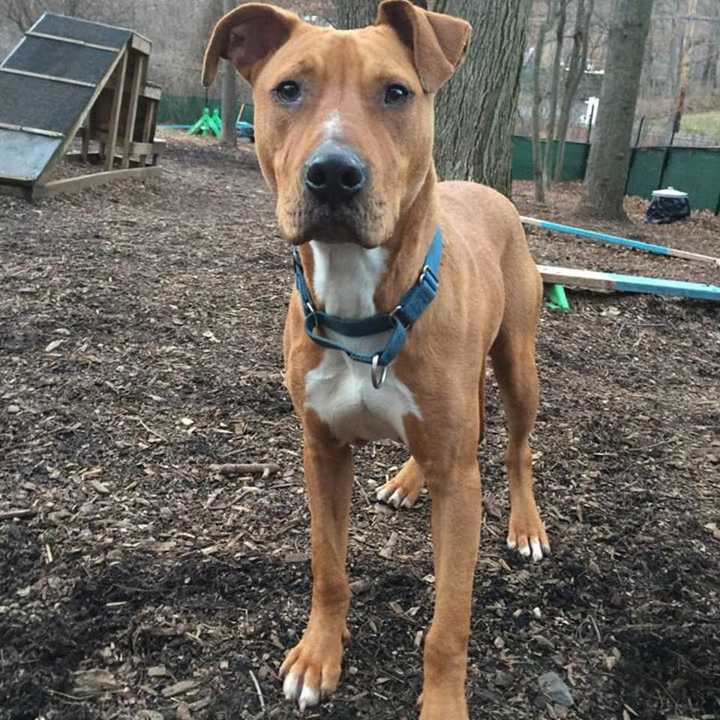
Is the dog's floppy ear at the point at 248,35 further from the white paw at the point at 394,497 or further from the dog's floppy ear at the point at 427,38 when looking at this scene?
the white paw at the point at 394,497

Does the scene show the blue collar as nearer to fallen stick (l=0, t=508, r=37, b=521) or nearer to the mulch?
the mulch

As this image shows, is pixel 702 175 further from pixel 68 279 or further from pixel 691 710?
pixel 691 710

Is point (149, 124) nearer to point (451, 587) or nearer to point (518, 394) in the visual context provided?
point (518, 394)

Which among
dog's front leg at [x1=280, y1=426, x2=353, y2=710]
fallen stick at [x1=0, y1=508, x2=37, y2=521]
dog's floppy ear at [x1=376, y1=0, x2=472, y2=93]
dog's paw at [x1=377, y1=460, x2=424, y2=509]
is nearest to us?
dog's floppy ear at [x1=376, y1=0, x2=472, y2=93]

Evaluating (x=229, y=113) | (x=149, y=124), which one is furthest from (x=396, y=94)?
(x=229, y=113)

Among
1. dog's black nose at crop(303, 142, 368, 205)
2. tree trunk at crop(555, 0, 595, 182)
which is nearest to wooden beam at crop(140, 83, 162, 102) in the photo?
tree trunk at crop(555, 0, 595, 182)

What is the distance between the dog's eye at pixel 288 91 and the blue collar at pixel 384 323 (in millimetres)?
572

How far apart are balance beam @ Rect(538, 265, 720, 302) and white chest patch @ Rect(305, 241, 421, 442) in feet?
13.9

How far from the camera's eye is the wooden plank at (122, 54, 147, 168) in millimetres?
11078

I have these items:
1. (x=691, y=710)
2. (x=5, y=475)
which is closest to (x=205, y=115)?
(x=5, y=475)

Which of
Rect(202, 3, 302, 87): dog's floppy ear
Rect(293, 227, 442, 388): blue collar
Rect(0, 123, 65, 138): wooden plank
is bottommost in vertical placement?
Rect(0, 123, 65, 138): wooden plank

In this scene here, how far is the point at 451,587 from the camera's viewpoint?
2.45 m

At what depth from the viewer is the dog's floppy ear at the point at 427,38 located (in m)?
2.49

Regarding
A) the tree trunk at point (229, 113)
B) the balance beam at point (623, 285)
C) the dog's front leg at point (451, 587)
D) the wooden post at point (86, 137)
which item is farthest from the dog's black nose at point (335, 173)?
the tree trunk at point (229, 113)
